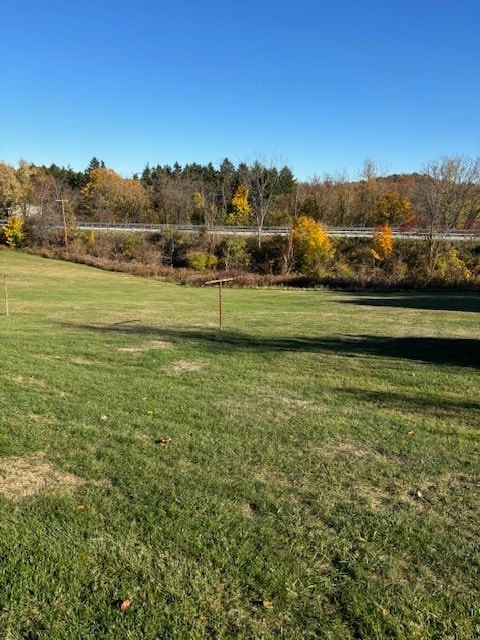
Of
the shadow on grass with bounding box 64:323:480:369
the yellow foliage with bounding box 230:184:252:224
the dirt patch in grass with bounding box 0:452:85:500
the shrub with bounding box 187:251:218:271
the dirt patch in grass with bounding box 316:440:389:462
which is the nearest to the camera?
the dirt patch in grass with bounding box 0:452:85:500

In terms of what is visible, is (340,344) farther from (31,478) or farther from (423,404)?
(31,478)

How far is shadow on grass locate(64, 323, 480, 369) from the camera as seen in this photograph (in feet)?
38.3

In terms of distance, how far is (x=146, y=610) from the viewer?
120 inches

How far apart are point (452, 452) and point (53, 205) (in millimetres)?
66394

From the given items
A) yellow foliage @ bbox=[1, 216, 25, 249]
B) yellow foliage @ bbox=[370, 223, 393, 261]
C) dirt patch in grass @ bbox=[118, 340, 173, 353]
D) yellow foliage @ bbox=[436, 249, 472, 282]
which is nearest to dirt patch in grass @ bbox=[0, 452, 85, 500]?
dirt patch in grass @ bbox=[118, 340, 173, 353]

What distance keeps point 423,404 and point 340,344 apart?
5.44 m

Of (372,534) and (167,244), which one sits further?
(167,244)

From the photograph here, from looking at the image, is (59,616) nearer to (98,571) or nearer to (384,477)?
(98,571)

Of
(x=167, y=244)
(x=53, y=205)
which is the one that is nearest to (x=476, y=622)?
(x=167, y=244)

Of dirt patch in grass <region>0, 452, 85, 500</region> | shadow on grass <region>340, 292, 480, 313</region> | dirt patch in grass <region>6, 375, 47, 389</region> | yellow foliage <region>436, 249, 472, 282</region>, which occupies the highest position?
yellow foliage <region>436, 249, 472, 282</region>

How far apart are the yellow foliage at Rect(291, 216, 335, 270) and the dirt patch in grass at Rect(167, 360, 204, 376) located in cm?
4319

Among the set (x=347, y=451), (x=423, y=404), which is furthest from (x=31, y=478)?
(x=423, y=404)

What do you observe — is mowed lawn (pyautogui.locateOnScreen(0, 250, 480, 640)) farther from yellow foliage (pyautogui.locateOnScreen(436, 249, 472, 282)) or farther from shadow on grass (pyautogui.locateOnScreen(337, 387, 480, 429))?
yellow foliage (pyautogui.locateOnScreen(436, 249, 472, 282))

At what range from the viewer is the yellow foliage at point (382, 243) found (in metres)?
52.1
